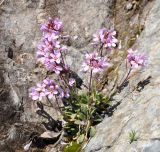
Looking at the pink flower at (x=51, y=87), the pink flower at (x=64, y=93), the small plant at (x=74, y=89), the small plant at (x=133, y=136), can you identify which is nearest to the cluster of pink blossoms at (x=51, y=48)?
the small plant at (x=74, y=89)

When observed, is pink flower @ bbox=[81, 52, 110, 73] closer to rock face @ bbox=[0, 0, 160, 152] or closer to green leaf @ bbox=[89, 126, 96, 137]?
rock face @ bbox=[0, 0, 160, 152]

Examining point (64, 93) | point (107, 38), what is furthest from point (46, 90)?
point (107, 38)

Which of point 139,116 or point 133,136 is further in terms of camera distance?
point 139,116

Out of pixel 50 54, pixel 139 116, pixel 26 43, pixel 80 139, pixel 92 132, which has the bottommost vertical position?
pixel 80 139

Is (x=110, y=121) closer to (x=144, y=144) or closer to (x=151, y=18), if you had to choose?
(x=144, y=144)

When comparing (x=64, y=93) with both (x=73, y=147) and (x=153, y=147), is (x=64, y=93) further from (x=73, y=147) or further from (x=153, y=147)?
(x=153, y=147)

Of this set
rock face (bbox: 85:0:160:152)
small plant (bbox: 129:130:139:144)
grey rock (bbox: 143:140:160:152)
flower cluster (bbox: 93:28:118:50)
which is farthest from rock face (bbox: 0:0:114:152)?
grey rock (bbox: 143:140:160:152)

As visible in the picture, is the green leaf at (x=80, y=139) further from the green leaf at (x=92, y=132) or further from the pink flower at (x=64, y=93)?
the pink flower at (x=64, y=93)
